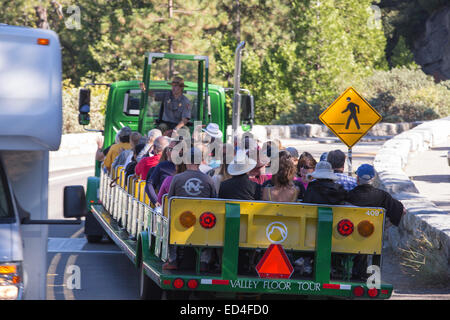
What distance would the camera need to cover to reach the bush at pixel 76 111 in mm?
36094

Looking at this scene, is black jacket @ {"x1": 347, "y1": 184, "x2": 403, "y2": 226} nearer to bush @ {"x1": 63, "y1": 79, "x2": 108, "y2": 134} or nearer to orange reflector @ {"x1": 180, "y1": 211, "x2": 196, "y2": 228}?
orange reflector @ {"x1": 180, "y1": 211, "x2": 196, "y2": 228}

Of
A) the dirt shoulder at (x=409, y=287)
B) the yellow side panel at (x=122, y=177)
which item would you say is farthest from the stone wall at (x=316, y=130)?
the dirt shoulder at (x=409, y=287)

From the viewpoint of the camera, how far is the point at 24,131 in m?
5.73

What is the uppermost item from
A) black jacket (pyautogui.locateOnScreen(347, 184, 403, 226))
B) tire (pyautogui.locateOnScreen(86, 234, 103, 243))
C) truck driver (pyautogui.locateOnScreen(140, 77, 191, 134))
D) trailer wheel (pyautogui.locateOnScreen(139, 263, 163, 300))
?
truck driver (pyautogui.locateOnScreen(140, 77, 191, 134))

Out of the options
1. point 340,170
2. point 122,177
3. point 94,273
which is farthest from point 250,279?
point 122,177

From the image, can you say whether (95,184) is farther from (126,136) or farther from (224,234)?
(224,234)

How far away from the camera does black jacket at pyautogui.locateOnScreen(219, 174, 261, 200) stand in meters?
8.34

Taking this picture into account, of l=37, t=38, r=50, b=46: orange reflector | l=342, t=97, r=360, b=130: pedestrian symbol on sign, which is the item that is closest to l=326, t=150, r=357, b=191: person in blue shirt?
l=37, t=38, r=50, b=46: orange reflector

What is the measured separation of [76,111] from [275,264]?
30.7 meters

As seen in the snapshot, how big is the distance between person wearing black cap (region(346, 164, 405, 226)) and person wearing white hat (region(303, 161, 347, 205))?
0.44ft

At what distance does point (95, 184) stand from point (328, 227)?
725 centimetres

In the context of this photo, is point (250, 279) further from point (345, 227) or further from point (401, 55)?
point (401, 55)

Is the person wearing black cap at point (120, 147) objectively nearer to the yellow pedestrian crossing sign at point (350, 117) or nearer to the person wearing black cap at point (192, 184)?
the yellow pedestrian crossing sign at point (350, 117)

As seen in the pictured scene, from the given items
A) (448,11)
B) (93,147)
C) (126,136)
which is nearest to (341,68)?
(448,11)
